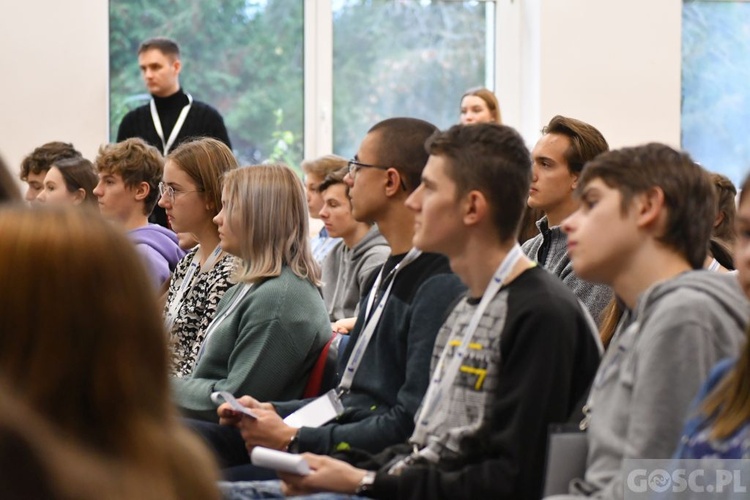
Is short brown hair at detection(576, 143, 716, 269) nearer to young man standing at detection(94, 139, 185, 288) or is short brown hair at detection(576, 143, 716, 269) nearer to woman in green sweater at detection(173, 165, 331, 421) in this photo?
woman in green sweater at detection(173, 165, 331, 421)

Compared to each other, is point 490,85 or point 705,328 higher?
point 490,85

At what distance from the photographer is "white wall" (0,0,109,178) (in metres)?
6.34

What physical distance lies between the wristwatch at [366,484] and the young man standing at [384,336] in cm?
24

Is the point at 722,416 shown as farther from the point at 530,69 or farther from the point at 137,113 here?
the point at 530,69

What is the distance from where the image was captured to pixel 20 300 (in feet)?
3.72

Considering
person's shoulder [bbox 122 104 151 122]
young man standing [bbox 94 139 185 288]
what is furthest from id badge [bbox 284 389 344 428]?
person's shoulder [bbox 122 104 151 122]

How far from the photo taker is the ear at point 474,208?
2.32m

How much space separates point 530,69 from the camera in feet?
23.3

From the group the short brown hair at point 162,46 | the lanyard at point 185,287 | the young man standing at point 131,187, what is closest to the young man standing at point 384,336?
the lanyard at point 185,287

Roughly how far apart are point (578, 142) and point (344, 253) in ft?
5.44

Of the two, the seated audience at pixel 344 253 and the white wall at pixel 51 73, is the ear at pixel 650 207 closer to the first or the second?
the seated audience at pixel 344 253

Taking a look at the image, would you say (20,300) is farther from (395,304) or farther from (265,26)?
→ (265,26)

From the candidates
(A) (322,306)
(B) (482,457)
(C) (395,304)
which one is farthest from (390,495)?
(A) (322,306)

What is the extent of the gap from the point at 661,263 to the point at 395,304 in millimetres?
834
